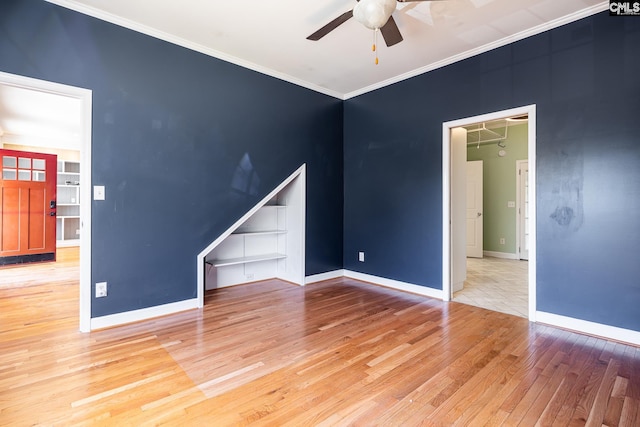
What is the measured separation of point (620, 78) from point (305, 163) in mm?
3232

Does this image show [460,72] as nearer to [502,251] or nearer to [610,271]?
[610,271]

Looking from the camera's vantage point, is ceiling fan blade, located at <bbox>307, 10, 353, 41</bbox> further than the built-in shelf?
No

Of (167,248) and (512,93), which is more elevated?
(512,93)

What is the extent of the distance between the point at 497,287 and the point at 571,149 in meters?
2.17

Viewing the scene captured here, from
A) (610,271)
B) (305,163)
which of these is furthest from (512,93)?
(305,163)

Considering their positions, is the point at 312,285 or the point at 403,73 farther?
the point at 312,285

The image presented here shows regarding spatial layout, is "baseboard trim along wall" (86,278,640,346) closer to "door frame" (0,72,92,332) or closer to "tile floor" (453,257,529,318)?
"door frame" (0,72,92,332)

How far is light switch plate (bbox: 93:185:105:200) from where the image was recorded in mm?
2730

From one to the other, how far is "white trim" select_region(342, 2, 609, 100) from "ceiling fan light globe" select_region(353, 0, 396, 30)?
5.77 feet

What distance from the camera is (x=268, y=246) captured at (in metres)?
4.64

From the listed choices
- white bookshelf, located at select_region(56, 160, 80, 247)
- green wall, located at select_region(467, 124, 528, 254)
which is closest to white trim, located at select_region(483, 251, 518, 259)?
green wall, located at select_region(467, 124, 528, 254)

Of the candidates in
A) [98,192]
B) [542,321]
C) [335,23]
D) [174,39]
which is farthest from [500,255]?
[98,192]

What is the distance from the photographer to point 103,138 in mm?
2760

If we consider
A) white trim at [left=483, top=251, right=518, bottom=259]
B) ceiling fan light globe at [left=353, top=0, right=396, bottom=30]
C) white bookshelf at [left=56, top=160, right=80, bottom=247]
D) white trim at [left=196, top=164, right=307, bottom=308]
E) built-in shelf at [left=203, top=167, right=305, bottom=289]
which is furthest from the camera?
white bookshelf at [left=56, top=160, right=80, bottom=247]
